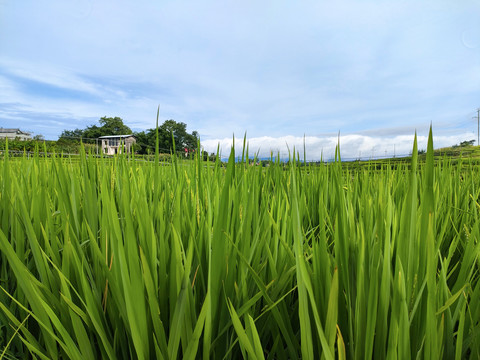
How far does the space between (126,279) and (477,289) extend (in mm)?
580

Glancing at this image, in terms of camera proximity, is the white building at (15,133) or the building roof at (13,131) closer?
the white building at (15,133)

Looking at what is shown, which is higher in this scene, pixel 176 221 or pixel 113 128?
pixel 113 128

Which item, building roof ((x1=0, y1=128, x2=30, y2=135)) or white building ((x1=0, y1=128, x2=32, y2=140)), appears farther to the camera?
building roof ((x1=0, y1=128, x2=30, y2=135))

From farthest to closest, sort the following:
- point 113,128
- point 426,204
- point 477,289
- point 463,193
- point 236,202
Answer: point 113,128 < point 463,193 < point 236,202 < point 477,289 < point 426,204

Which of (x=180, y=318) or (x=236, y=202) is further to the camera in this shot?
(x=236, y=202)

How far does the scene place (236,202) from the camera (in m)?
0.61

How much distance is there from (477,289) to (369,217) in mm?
213

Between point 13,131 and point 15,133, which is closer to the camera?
point 13,131

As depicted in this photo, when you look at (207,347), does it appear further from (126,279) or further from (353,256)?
(353,256)

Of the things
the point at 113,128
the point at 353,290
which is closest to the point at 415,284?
the point at 353,290

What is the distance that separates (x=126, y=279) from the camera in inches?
14.9

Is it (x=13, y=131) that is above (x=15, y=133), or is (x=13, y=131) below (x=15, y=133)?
above

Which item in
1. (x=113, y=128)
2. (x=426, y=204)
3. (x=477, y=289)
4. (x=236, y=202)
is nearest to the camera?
(x=426, y=204)

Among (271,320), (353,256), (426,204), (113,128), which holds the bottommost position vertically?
(271,320)
